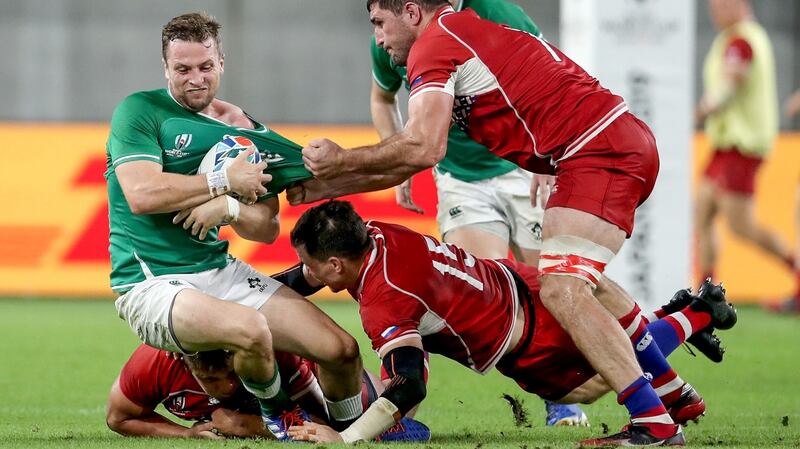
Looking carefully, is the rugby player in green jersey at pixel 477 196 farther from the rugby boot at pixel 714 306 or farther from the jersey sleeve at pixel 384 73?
the rugby boot at pixel 714 306

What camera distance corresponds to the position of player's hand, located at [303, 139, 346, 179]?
5.50 meters

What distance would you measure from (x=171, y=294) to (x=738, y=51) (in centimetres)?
822

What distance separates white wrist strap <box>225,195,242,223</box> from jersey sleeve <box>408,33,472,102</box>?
0.90 meters

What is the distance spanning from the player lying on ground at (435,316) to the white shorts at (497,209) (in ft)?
3.85

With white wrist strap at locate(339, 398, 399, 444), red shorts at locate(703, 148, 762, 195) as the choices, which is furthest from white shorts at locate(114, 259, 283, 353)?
red shorts at locate(703, 148, 762, 195)

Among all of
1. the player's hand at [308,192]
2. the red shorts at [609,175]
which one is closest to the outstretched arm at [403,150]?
the player's hand at [308,192]

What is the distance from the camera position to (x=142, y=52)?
53.0ft

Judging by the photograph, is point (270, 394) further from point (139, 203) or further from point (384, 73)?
point (384, 73)

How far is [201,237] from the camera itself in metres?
5.72

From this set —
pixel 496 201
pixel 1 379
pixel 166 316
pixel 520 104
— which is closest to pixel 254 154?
pixel 166 316

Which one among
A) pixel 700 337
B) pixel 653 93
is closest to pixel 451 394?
pixel 700 337

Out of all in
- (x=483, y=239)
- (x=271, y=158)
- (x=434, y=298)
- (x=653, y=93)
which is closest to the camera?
(x=434, y=298)

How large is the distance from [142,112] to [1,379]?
2891 mm

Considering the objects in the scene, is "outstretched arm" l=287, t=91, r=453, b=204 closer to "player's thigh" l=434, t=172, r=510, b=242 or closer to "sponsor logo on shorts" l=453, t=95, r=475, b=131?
"sponsor logo on shorts" l=453, t=95, r=475, b=131
